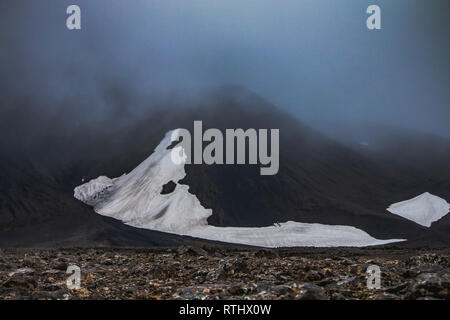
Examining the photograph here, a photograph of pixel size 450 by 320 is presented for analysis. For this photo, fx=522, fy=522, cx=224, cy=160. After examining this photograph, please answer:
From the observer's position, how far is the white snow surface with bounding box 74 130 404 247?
5612 cm

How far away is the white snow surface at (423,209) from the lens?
6362 cm

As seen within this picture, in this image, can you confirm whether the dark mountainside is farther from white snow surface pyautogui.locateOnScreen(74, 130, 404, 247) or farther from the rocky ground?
Answer: the rocky ground

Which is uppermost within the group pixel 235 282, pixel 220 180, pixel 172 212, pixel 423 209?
pixel 235 282

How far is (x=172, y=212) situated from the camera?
6281cm

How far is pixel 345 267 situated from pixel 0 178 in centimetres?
6453

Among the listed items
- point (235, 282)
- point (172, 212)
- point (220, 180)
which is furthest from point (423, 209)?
point (235, 282)

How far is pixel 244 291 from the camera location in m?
13.8

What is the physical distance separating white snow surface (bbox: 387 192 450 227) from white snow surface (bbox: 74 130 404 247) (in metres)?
9.64

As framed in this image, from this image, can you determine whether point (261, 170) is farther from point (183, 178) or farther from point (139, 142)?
point (139, 142)

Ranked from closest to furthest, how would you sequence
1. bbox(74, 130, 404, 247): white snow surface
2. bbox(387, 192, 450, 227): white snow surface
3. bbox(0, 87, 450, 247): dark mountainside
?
bbox(74, 130, 404, 247): white snow surface → bbox(0, 87, 450, 247): dark mountainside → bbox(387, 192, 450, 227): white snow surface

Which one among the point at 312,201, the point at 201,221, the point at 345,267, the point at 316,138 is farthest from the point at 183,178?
the point at 345,267

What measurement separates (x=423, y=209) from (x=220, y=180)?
26.6 meters

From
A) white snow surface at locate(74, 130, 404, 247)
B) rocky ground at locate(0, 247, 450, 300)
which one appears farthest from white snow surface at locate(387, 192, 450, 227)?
rocky ground at locate(0, 247, 450, 300)

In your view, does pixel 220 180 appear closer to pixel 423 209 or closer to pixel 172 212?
pixel 172 212
